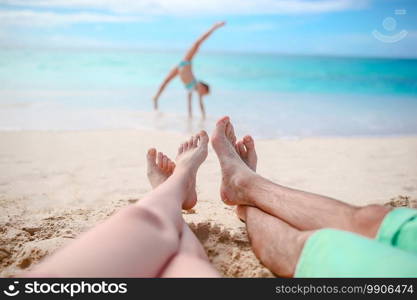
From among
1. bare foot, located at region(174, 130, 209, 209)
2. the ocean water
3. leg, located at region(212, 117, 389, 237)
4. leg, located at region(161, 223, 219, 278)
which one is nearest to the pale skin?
leg, located at region(212, 117, 389, 237)

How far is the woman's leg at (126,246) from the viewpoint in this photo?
31.3 inches

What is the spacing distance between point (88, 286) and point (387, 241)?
0.77 meters

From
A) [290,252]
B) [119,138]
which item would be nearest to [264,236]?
[290,252]

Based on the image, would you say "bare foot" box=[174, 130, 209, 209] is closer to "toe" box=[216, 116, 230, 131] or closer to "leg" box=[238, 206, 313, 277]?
"toe" box=[216, 116, 230, 131]

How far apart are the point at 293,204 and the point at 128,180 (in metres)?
1.40

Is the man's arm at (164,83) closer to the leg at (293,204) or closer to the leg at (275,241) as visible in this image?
the leg at (293,204)

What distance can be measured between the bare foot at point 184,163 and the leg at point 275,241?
35 centimetres

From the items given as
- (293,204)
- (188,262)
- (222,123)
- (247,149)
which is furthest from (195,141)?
(188,262)

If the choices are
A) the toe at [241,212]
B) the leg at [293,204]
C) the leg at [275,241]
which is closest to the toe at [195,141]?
the leg at [293,204]

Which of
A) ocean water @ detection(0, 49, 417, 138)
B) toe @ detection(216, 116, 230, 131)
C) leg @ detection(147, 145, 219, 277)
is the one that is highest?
leg @ detection(147, 145, 219, 277)

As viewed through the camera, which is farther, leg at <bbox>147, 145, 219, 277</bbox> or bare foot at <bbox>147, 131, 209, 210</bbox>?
bare foot at <bbox>147, 131, 209, 210</bbox>

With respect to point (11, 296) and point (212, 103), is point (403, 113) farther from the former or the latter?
point (11, 296)

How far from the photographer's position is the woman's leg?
80 centimetres

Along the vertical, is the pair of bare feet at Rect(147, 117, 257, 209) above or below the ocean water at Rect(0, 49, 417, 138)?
above
